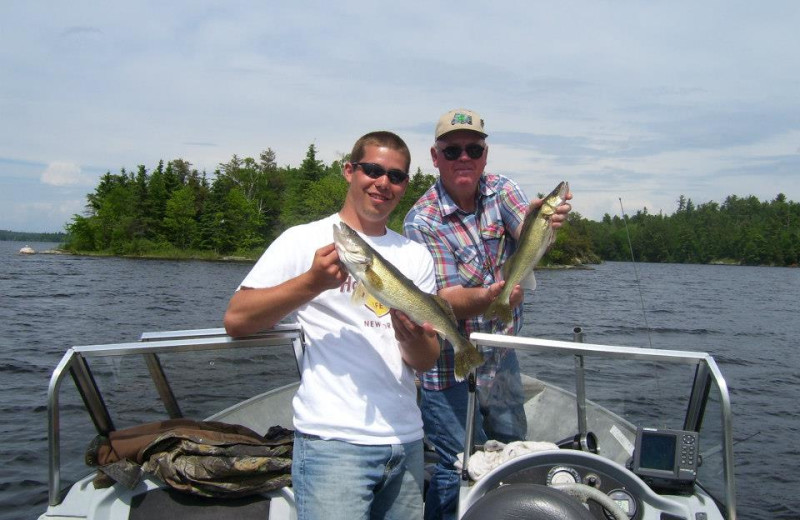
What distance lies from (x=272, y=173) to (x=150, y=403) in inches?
3974

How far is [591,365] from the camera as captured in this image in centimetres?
360

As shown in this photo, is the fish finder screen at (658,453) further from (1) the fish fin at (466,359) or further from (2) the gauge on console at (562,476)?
(1) the fish fin at (466,359)

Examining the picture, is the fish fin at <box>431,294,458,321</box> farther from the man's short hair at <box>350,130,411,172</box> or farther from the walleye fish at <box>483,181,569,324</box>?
the walleye fish at <box>483,181,569,324</box>

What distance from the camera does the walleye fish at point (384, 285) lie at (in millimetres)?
2691

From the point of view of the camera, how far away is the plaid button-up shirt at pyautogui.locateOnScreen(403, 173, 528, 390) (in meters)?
4.11

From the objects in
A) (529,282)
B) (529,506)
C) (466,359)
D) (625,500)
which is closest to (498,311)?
(529,282)

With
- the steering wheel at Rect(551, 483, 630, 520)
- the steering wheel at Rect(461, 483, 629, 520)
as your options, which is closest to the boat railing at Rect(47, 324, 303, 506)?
the steering wheel at Rect(461, 483, 629, 520)

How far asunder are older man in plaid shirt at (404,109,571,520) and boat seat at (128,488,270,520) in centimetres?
108

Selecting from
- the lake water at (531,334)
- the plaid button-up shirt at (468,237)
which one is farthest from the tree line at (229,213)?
the plaid button-up shirt at (468,237)

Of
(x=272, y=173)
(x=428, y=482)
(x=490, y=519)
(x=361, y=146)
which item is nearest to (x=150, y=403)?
(x=428, y=482)

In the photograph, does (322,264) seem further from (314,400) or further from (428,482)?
(428,482)

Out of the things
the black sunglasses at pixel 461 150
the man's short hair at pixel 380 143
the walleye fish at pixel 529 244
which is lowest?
the walleye fish at pixel 529 244

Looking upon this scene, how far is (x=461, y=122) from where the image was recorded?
4.12 m

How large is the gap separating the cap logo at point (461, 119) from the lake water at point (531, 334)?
1502mm
